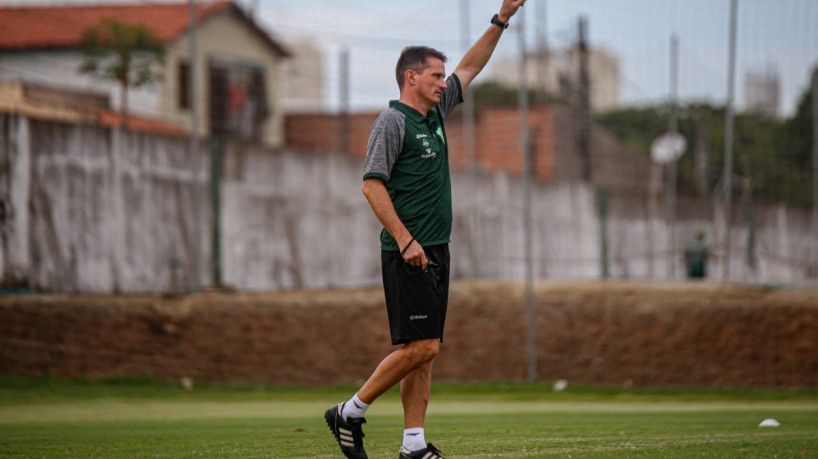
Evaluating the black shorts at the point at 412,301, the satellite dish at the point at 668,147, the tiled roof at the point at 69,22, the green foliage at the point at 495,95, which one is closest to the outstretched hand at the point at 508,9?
the black shorts at the point at 412,301

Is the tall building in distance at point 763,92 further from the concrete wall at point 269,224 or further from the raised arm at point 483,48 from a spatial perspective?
the raised arm at point 483,48

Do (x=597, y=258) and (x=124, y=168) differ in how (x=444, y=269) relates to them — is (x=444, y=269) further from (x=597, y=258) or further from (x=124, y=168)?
(x=597, y=258)

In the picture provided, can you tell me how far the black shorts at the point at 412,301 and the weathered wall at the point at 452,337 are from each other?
29.0 feet

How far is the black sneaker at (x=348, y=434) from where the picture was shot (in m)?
5.96

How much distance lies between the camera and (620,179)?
2816 cm

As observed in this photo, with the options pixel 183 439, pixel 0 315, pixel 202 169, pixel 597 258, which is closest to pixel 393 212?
pixel 183 439

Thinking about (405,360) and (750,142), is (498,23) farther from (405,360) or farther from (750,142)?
(750,142)

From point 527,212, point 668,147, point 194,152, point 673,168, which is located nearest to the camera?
point 527,212

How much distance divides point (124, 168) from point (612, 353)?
22.9ft

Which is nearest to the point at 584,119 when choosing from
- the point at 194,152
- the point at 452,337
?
the point at 452,337

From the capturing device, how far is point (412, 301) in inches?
232

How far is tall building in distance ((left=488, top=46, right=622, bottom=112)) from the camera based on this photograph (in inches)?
999

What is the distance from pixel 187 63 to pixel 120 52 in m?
5.03

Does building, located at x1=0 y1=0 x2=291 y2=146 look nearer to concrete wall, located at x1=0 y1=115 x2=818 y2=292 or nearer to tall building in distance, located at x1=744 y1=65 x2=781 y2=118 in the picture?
concrete wall, located at x1=0 y1=115 x2=818 y2=292
